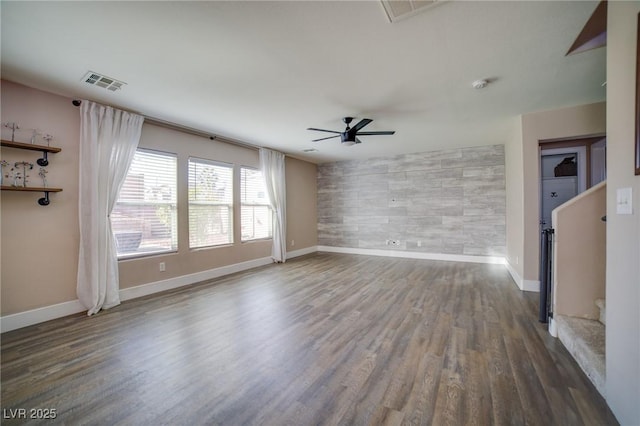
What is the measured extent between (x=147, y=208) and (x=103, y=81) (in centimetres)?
183

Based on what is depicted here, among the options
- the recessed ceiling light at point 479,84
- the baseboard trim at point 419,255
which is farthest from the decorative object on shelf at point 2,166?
the baseboard trim at point 419,255

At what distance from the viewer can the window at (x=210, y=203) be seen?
455 cm

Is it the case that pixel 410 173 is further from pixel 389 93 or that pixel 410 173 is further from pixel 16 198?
pixel 16 198

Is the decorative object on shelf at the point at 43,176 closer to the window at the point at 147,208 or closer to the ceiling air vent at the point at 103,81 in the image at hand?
the window at the point at 147,208

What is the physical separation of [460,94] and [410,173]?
11.6 feet

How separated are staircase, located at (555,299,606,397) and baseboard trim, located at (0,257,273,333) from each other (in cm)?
490

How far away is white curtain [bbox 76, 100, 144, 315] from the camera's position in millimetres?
3193

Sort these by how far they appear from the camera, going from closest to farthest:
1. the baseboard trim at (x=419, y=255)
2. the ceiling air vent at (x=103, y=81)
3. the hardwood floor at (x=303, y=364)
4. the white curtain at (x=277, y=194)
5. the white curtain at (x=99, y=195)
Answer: the hardwood floor at (x=303, y=364), the ceiling air vent at (x=103, y=81), the white curtain at (x=99, y=195), the baseboard trim at (x=419, y=255), the white curtain at (x=277, y=194)

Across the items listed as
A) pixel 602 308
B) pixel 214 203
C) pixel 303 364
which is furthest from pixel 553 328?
pixel 214 203

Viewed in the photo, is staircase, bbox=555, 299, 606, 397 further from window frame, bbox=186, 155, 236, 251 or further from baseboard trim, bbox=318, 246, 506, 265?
window frame, bbox=186, 155, 236, 251

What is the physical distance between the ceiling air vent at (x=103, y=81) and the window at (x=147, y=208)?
45.3 inches

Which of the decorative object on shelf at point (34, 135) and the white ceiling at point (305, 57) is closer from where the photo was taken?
the white ceiling at point (305, 57)

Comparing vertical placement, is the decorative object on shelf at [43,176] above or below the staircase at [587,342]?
above

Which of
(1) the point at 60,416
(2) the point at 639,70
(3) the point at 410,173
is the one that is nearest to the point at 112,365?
(1) the point at 60,416
